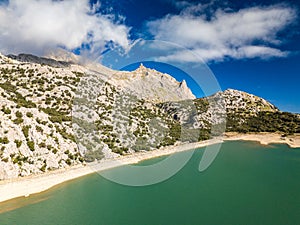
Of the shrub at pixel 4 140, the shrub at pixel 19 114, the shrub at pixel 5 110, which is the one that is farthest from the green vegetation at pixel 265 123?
the shrub at pixel 4 140

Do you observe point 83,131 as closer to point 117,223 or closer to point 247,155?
point 117,223

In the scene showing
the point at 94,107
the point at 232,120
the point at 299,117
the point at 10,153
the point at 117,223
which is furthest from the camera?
the point at 232,120

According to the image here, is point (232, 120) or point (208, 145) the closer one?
point (208, 145)

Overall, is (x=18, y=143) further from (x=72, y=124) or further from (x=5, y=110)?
(x=72, y=124)

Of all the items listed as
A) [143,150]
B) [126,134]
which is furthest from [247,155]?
[126,134]

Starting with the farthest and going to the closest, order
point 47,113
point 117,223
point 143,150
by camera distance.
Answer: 1. point 143,150
2. point 47,113
3. point 117,223

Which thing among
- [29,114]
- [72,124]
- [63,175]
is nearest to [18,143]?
[29,114]

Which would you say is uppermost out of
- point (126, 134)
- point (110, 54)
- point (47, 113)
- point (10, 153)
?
point (110, 54)

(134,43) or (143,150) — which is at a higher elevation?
(134,43)

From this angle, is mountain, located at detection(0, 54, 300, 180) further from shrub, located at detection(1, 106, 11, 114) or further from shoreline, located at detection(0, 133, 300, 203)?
shoreline, located at detection(0, 133, 300, 203)

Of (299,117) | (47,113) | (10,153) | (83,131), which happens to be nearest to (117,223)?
(10,153)
